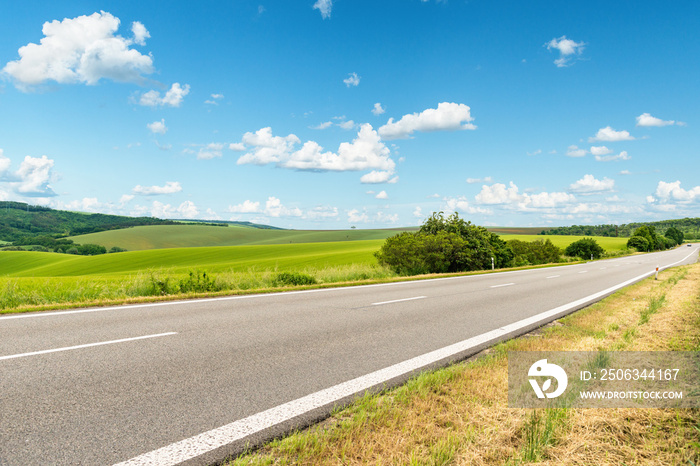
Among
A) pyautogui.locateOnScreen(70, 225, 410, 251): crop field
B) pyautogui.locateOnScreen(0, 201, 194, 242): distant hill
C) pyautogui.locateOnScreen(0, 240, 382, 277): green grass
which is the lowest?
pyautogui.locateOnScreen(0, 240, 382, 277): green grass

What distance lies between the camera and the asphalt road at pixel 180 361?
3219mm

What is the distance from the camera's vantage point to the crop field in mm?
103688

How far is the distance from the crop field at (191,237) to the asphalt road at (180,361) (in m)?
92.1

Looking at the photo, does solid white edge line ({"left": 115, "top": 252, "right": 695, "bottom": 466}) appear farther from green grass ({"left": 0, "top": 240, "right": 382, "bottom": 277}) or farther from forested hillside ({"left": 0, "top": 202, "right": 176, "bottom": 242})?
forested hillside ({"left": 0, "top": 202, "right": 176, "bottom": 242})

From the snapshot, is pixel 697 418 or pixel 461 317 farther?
pixel 461 317

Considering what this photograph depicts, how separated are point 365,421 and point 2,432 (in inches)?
112

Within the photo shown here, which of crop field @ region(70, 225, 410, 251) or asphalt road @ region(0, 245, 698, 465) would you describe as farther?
crop field @ region(70, 225, 410, 251)

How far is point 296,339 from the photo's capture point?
20.7 ft

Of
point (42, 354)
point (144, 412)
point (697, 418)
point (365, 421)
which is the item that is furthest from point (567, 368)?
point (42, 354)

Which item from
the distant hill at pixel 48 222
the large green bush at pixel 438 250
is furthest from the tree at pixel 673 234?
the distant hill at pixel 48 222

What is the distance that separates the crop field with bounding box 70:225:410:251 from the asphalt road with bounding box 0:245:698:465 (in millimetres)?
92114

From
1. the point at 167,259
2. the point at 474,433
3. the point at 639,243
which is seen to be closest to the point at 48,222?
the point at 167,259

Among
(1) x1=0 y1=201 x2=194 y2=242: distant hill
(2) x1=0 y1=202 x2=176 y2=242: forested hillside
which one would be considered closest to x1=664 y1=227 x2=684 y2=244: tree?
(1) x1=0 y1=201 x2=194 y2=242: distant hill

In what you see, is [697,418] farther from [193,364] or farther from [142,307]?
[142,307]
